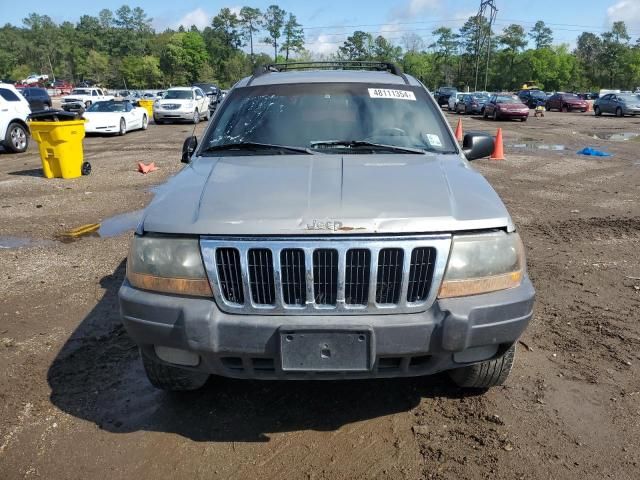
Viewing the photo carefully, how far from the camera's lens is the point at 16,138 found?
49.2 feet

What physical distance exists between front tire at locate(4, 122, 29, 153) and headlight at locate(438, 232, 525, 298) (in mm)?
15514

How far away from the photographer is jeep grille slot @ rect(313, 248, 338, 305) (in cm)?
239

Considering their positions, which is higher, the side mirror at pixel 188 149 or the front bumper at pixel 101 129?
the side mirror at pixel 188 149

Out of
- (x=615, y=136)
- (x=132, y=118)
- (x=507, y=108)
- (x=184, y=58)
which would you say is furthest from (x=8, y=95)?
(x=184, y=58)

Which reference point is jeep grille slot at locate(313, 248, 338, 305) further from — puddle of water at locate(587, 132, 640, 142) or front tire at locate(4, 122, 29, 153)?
puddle of water at locate(587, 132, 640, 142)

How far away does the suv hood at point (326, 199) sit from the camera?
242cm

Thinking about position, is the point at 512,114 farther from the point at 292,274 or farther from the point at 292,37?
the point at 292,37

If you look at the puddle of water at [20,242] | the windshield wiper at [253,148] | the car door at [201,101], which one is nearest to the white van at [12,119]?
the puddle of water at [20,242]

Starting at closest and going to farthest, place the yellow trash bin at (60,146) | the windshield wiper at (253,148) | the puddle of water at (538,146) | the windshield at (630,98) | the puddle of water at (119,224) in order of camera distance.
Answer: the windshield wiper at (253,148) < the puddle of water at (119,224) < the yellow trash bin at (60,146) < the puddle of water at (538,146) < the windshield at (630,98)

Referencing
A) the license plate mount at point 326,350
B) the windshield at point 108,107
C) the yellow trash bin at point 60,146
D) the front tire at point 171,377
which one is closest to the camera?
the license plate mount at point 326,350

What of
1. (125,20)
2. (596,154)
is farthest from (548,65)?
(125,20)

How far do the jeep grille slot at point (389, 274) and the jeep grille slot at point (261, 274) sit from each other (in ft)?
1.61

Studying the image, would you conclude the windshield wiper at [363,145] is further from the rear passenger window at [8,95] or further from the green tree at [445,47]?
the green tree at [445,47]

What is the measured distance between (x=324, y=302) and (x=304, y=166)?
3.17ft
